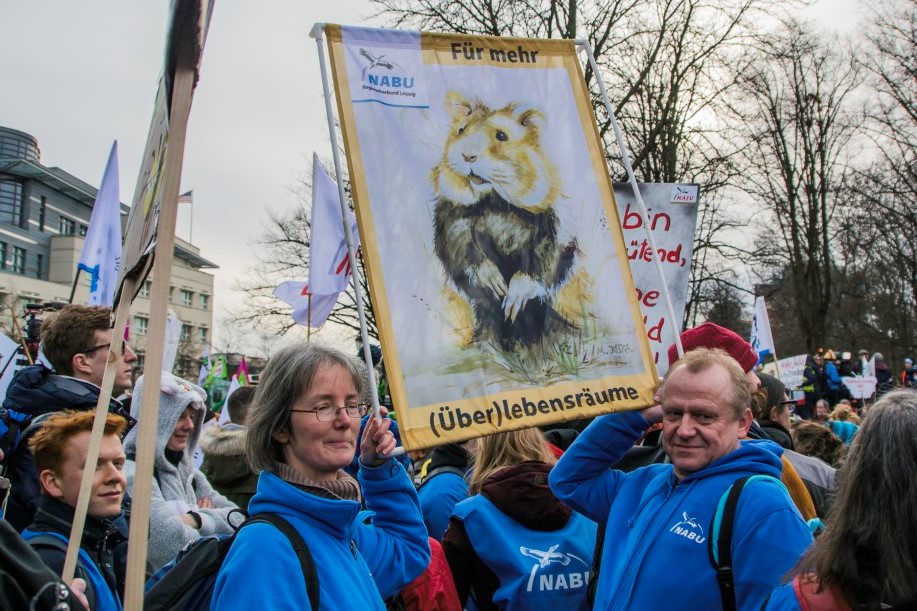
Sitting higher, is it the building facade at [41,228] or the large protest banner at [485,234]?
the building facade at [41,228]

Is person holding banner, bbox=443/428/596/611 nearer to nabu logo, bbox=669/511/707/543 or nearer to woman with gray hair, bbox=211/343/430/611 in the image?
woman with gray hair, bbox=211/343/430/611

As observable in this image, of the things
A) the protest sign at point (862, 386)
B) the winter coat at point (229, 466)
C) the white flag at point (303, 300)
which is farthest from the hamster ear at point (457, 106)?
the protest sign at point (862, 386)

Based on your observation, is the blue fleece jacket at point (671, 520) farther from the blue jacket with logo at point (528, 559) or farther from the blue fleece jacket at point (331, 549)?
the blue fleece jacket at point (331, 549)

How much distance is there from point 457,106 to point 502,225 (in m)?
0.44

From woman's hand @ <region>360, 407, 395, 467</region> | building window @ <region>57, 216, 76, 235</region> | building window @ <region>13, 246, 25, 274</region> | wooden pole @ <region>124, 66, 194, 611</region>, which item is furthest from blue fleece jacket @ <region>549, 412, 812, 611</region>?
building window @ <region>57, 216, 76, 235</region>

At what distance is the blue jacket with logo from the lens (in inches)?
134

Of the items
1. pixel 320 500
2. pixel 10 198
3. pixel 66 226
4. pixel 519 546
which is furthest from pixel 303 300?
pixel 66 226

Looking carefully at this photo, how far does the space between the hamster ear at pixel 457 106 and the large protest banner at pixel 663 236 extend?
1.94m

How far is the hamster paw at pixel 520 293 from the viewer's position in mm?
2795

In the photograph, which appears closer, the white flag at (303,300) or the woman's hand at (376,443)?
the woman's hand at (376,443)

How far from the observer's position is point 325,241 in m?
6.50

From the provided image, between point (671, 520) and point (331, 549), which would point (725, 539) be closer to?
point (671, 520)

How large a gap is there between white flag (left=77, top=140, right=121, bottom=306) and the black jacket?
3.70m

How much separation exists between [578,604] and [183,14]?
2.77 meters
